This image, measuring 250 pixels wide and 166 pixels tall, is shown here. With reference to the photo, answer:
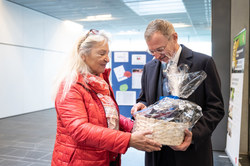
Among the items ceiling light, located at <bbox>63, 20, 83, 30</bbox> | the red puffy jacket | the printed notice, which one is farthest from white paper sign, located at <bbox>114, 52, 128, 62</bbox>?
ceiling light, located at <bbox>63, 20, 83, 30</bbox>

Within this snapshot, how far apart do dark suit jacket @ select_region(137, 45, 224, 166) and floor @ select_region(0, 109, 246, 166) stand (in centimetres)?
226

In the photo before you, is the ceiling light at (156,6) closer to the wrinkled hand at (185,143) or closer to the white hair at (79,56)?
the white hair at (79,56)

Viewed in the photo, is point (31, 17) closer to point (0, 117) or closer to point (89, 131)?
point (0, 117)

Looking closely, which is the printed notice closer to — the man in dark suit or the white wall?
the man in dark suit

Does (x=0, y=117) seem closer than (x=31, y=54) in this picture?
Yes

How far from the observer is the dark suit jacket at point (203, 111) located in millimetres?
1298

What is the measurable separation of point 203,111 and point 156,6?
7676 mm

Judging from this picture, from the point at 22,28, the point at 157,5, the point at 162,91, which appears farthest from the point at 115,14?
the point at 162,91

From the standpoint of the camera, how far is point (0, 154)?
3.88 meters

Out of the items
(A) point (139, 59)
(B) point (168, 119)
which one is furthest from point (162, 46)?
(A) point (139, 59)

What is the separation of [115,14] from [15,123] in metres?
5.88

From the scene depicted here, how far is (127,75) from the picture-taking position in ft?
14.8

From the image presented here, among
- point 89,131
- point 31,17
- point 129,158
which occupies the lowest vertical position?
point 129,158

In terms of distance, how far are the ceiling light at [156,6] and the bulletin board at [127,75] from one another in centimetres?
399
